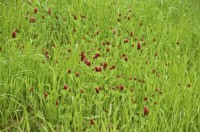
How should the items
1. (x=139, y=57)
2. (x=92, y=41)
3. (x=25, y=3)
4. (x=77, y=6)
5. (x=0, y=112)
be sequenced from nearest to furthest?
(x=0, y=112)
(x=139, y=57)
(x=92, y=41)
(x=25, y=3)
(x=77, y=6)

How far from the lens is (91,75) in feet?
9.77

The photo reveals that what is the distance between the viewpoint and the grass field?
267 centimetres

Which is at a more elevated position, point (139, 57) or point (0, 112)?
point (139, 57)

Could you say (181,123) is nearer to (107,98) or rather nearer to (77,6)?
(107,98)

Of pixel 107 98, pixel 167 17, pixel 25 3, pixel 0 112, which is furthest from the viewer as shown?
pixel 167 17

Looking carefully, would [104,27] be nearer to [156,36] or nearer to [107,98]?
[156,36]

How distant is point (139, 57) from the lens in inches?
136

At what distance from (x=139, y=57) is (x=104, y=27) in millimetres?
865

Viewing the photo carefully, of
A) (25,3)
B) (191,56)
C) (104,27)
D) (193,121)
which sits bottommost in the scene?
(193,121)

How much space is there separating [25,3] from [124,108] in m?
2.05

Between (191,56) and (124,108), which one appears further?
(191,56)

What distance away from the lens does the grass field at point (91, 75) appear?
2.67 m

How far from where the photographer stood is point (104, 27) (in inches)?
163

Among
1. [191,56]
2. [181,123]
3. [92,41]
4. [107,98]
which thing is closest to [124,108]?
[107,98]
